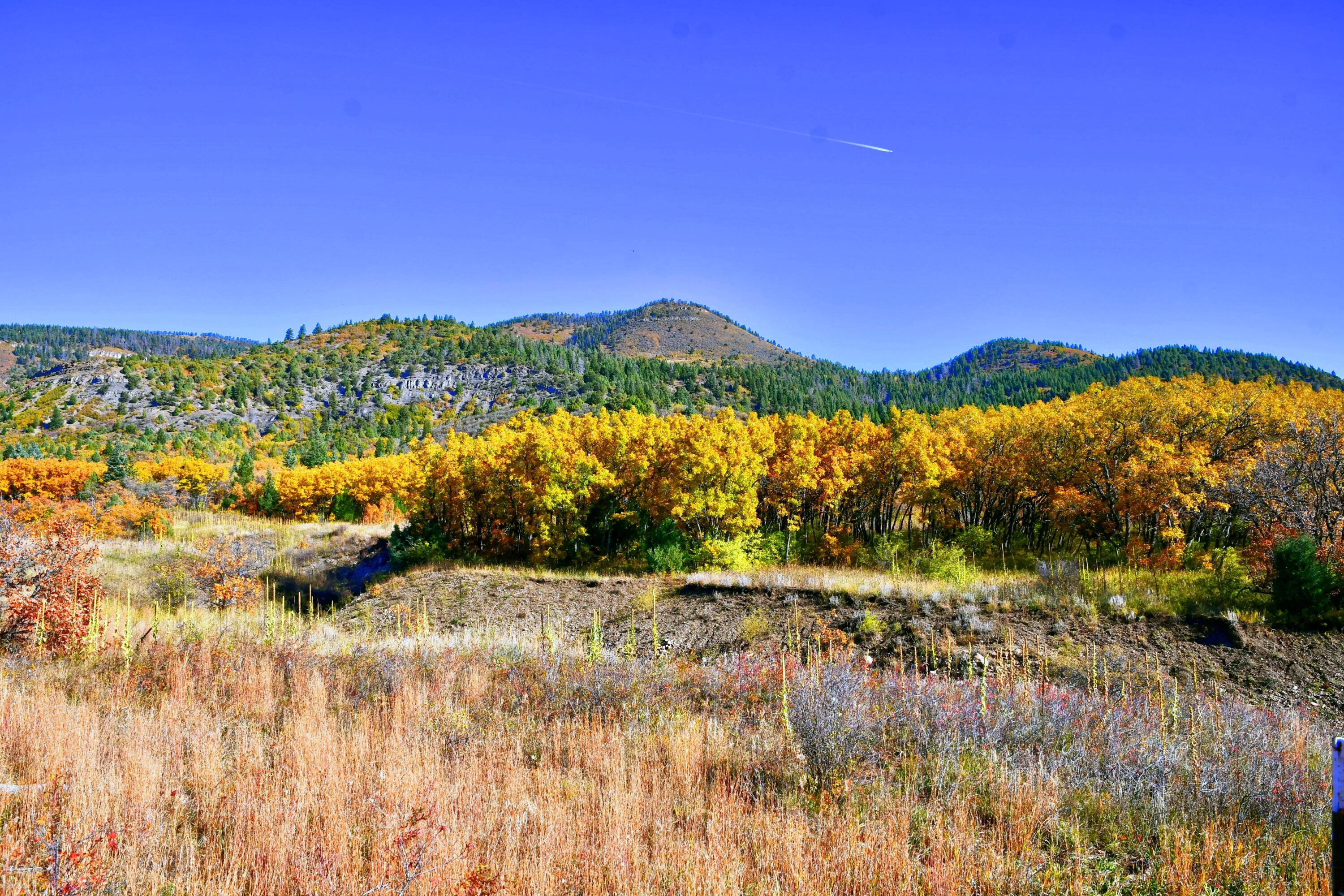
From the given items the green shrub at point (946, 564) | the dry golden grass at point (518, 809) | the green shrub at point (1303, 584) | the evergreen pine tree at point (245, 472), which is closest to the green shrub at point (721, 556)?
the green shrub at point (946, 564)

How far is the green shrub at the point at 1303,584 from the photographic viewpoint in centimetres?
1512

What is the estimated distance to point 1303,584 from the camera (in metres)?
15.2

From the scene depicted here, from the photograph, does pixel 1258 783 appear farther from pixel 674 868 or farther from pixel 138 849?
pixel 138 849

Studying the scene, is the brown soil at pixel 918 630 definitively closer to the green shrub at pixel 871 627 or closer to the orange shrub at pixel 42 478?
the green shrub at pixel 871 627

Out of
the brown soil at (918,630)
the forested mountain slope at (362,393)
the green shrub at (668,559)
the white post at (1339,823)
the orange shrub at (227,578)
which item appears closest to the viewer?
the white post at (1339,823)

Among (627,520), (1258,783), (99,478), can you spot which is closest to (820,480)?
(627,520)

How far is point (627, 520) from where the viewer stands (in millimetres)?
31203

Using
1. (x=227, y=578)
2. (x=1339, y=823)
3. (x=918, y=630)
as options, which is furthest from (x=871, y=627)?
(x=227, y=578)

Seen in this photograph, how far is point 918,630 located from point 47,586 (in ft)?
55.8

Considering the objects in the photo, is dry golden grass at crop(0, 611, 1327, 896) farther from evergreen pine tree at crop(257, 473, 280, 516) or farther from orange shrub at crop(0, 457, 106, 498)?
orange shrub at crop(0, 457, 106, 498)

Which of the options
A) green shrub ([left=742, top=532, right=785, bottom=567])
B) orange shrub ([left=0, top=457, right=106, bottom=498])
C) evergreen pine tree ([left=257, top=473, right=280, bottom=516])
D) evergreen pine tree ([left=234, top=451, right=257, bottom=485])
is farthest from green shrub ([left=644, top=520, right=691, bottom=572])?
evergreen pine tree ([left=234, top=451, right=257, bottom=485])

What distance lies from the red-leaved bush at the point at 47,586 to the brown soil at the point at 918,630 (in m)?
6.17

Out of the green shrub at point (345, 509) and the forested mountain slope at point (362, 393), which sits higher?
the forested mountain slope at point (362, 393)

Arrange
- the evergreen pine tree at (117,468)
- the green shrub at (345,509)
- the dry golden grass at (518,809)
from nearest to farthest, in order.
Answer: the dry golden grass at (518,809) < the green shrub at (345,509) < the evergreen pine tree at (117,468)
